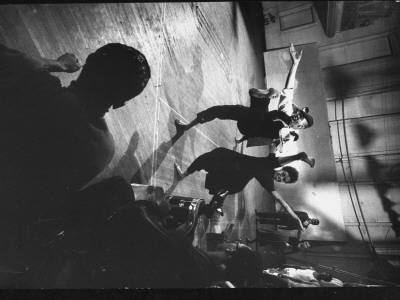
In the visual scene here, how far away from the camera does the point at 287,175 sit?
2527 millimetres

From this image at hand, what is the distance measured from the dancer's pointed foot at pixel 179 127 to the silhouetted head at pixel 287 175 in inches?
40.1

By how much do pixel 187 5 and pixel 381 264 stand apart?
11.0 feet

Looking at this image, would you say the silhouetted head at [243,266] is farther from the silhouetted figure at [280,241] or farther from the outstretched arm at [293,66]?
the outstretched arm at [293,66]

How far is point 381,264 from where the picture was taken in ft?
7.81

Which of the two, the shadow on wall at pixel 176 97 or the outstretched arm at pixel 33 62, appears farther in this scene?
the shadow on wall at pixel 176 97

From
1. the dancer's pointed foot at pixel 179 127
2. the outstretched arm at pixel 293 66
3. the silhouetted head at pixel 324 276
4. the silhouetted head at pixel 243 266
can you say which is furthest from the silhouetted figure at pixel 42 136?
the silhouetted head at pixel 324 276

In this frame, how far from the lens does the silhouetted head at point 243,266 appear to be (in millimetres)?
2205

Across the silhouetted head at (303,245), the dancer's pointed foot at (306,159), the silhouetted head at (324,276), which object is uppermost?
the dancer's pointed foot at (306,159)

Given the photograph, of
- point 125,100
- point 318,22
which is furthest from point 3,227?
point 318,22

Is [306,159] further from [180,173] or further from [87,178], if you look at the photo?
[87,178]

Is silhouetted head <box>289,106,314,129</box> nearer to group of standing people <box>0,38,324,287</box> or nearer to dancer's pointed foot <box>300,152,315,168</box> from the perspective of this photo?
dancer's pointed foot <box>300,152,315,168</box>

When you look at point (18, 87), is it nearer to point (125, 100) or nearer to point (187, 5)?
point (125, 100)

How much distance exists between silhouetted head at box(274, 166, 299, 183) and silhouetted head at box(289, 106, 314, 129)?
45 centimetres

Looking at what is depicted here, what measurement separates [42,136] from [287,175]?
2.13 meters
